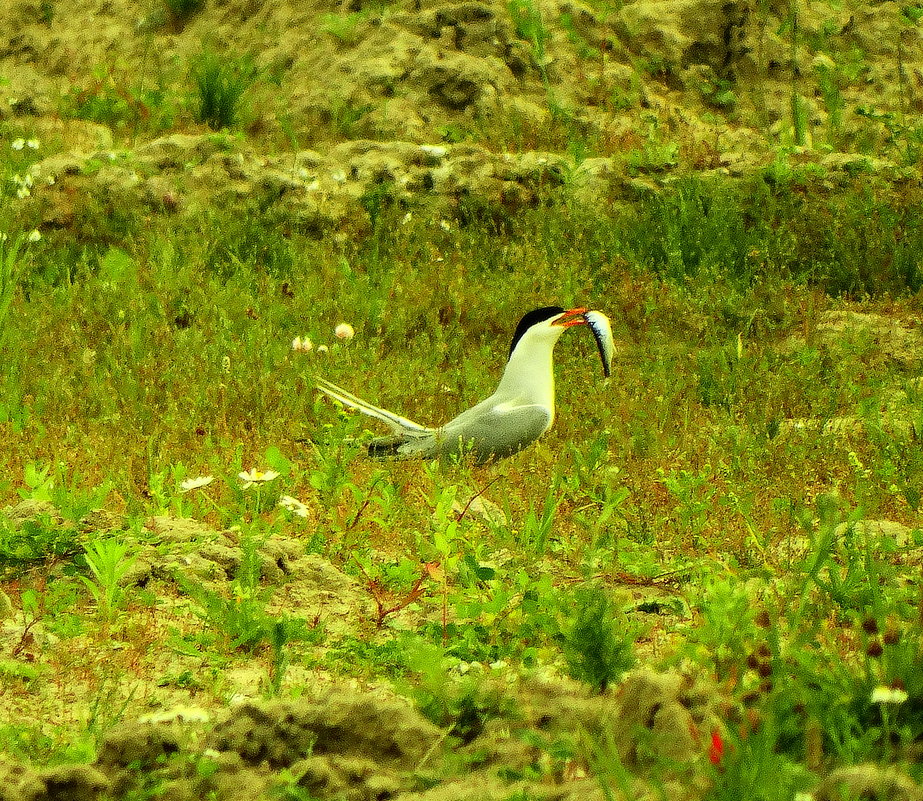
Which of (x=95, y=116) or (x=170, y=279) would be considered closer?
(x=170, y=279)

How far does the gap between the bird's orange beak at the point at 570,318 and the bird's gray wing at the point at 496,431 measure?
1.89ft

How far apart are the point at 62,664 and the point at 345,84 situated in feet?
28.2

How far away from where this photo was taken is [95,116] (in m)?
11.2

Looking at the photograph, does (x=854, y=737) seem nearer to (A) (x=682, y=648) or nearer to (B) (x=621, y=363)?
(A) (x=682, y=648)

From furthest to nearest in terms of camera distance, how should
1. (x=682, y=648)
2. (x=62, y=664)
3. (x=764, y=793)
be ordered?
(x=62, y=664)
(x=682, y=648)
(x=764, y=793)

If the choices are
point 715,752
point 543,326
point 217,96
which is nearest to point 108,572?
point 715,752

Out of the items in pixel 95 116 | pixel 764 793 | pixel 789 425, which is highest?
pixel 95 116

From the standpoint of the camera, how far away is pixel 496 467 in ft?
19.4

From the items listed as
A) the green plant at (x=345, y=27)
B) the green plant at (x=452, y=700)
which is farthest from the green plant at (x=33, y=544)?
the green plant at (x=345, y=27)

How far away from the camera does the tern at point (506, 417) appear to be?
580 cm

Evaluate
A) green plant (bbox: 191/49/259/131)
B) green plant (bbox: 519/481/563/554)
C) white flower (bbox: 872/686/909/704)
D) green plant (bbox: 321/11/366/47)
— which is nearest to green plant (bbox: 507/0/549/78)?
green plant (bbox: 321/11/366/47)

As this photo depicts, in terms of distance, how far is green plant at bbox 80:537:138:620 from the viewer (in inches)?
147

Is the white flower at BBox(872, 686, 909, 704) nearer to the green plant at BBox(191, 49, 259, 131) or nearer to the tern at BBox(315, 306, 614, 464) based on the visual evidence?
the tern at BBox(315, 306, 614, 464)

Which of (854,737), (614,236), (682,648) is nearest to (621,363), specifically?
(614,236)
